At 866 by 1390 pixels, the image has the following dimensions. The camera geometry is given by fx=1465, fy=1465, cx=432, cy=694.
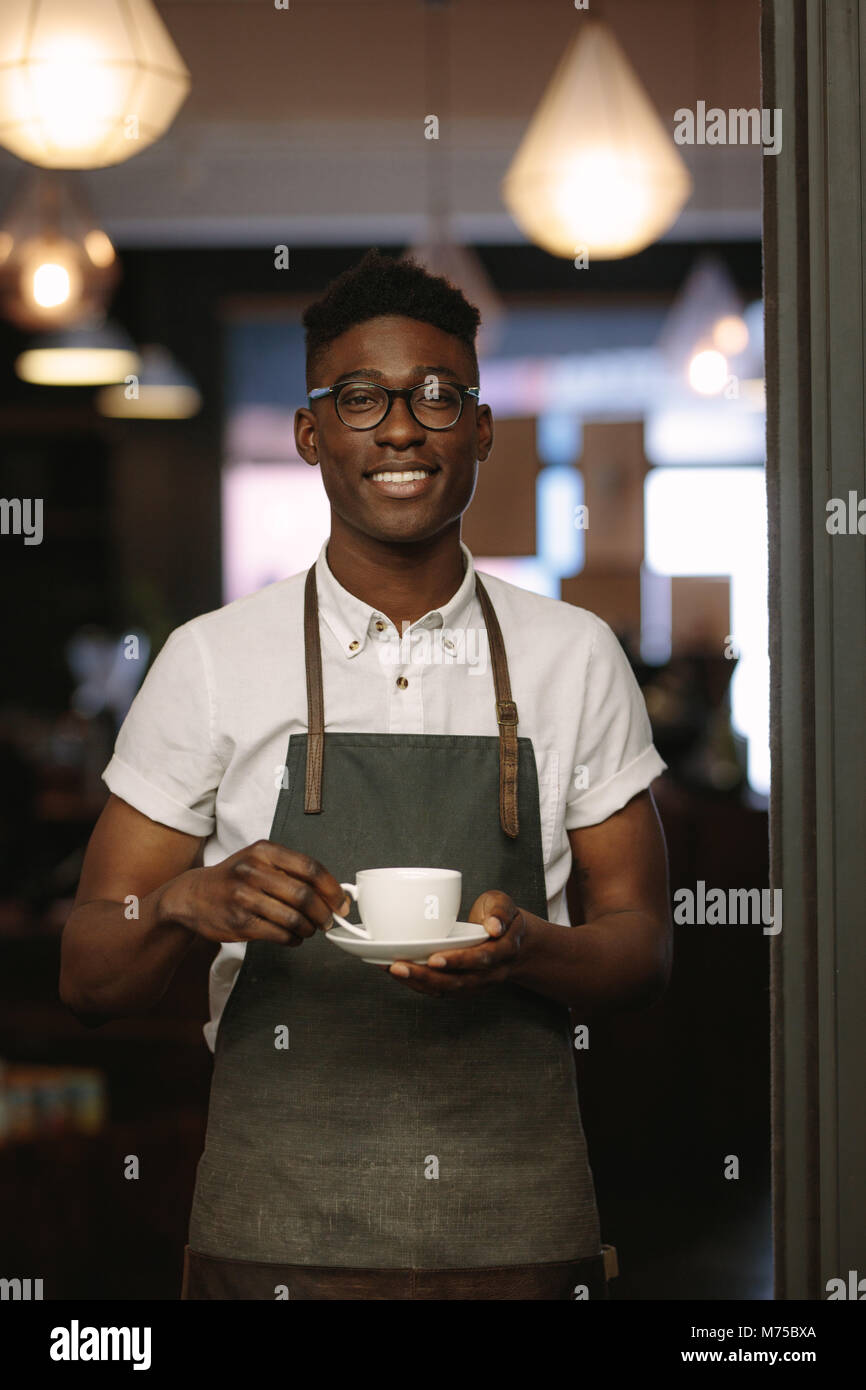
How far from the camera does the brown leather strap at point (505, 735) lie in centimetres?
133

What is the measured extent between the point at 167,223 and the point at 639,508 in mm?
3619

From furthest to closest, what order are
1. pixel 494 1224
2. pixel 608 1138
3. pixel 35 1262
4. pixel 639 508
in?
pixel 639 508, pixel 608 1138, pixel 35 1262, pixel 494 1224

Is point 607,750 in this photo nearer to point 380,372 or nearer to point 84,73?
point 380,372

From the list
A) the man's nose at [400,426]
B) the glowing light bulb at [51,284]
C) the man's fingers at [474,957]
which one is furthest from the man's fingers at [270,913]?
the glowing light bulb at [51,284]

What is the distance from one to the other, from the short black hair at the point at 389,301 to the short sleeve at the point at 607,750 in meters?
0.30

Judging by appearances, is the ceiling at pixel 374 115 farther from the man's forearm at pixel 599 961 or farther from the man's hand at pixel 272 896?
the man's hand at pixel 272 896

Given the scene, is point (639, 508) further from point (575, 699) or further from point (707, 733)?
point (575, 699)

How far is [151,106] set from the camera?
2.32m

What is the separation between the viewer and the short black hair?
1348mm

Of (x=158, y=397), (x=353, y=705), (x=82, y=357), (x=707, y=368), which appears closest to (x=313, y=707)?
(x=353, y=705)

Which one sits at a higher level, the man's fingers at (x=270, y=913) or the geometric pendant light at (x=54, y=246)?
the geometric pendant light at (x=54, y=246)

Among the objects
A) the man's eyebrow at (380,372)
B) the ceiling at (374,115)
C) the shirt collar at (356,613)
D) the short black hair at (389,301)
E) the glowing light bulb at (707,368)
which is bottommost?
the shirt collar at (356,613)

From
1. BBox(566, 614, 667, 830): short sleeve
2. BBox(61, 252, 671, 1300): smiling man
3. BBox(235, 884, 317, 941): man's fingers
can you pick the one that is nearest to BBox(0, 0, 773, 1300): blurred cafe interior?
BBox(566, 614, 667, 830): short sleeve

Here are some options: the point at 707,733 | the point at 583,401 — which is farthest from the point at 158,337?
the point at 707,733
